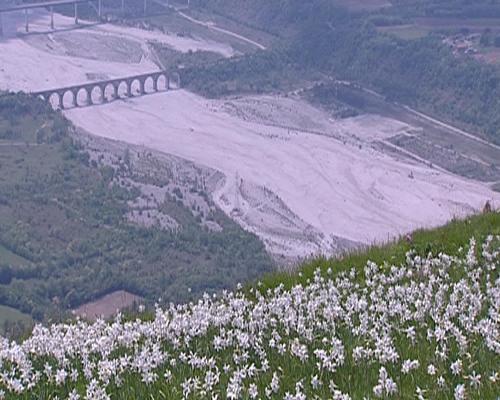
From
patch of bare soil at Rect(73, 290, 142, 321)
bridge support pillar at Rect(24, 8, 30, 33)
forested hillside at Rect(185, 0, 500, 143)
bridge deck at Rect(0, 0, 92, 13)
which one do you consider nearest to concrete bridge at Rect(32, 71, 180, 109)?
forested hillside at Rect(185, 0, 500, 143)

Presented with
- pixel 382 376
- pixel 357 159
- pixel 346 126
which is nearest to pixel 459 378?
pixel 382 376

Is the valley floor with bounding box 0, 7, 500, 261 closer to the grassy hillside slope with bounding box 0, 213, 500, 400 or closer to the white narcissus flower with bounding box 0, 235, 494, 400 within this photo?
the grassy hillside slope with bounding box 0, 213, 500, 400

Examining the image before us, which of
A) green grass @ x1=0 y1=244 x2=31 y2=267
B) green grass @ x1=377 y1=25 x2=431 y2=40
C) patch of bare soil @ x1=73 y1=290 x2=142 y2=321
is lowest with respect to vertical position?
green grass @ x1=0 y1=244 x2=31 y2=267

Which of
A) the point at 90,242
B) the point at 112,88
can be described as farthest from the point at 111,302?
the point at 112,88

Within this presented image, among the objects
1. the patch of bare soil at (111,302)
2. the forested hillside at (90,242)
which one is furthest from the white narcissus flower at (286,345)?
the patch of bare soil at (111,302)

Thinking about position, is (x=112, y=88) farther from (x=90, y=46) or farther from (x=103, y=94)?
(x=90, y=46)

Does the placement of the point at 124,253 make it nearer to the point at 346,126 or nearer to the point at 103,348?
the point at 346,126
